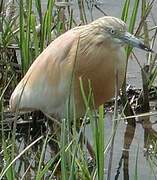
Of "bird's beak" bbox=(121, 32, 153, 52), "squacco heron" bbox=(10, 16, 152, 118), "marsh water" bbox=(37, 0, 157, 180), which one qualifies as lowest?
"marsh water" bbox=(37, 0, 157, 180)

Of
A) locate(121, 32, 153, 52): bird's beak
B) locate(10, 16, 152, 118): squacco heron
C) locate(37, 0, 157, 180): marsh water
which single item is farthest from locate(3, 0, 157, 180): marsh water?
locate(121, 32, 153, 52): bird's beak

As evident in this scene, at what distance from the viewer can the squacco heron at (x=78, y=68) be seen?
321 centimetres

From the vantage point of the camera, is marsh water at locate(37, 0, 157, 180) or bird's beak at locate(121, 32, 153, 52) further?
marsh water at locate(37, 0, 157, 180)

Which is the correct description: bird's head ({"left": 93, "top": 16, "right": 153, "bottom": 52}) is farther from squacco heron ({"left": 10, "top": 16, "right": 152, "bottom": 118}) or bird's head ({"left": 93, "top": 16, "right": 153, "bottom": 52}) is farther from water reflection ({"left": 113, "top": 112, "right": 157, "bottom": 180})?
water reflection ({"left": 113, "top": 112, "right": 157, "bottom": 180})

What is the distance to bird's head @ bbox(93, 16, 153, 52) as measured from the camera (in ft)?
10.00

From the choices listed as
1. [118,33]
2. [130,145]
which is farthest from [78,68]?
[130,145]

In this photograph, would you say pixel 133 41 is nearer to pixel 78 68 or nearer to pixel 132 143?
pixel 78 68

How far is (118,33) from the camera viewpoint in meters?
3.10

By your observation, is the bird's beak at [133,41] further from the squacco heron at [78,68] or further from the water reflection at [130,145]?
the water reflection at [130,145]

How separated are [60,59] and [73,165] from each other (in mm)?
1235

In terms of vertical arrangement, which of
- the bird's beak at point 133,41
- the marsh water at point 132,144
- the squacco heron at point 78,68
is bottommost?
the marsh water at point 132,144

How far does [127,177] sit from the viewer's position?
3.25 m

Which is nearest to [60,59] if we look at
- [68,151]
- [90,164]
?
[90,164]

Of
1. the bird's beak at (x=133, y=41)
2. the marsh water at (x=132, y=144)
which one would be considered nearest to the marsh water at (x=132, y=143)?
the marsh water at (x=132, y=144)
